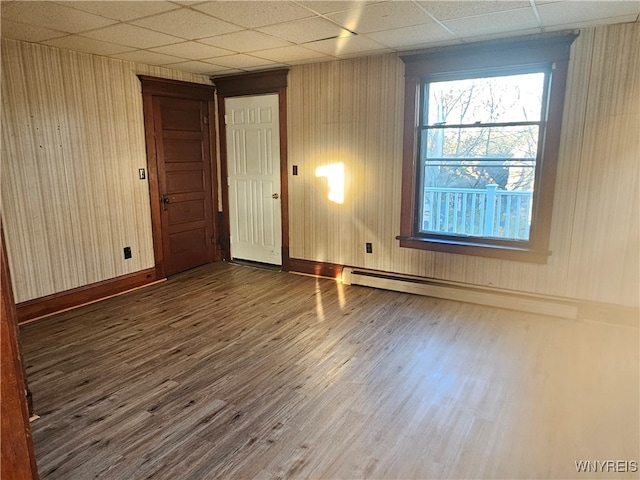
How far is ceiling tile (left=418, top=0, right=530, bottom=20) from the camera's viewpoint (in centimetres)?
281

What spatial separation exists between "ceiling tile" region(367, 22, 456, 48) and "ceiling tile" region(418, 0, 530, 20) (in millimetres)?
254

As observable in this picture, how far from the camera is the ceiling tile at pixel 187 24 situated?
295cm

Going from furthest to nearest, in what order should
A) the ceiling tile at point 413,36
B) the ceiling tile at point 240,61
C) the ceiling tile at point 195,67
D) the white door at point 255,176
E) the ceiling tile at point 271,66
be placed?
the white door at point 255,176
the ceiling tile at point 271,66
the ceiling tile at point 195,67
the ceiling tile at point 240,61
the ceiling tile at point 413,36

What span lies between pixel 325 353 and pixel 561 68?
2963 millimetres

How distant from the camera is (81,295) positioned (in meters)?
4.21

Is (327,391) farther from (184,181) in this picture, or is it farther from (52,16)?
(184,181)

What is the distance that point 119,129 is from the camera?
4426mm

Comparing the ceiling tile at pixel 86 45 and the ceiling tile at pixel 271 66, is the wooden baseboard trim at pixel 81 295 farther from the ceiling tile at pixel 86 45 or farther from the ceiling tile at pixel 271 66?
the ceiling tile at pixel 271 66

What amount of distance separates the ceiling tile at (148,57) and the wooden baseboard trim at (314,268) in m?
2.52

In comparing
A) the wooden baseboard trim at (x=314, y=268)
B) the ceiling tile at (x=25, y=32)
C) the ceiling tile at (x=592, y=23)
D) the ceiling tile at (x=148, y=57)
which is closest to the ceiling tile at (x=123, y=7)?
the ceiling tile at (x=25, y=32)

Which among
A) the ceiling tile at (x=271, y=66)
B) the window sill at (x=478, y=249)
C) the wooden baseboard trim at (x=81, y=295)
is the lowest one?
the wooden baseboard trim at (x=81, y=295)

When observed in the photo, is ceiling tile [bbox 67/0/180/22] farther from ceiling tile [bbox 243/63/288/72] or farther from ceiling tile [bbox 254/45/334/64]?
ceiling tile [bbox 243/63/288/72]

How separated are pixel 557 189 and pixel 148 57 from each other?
12.9 feet

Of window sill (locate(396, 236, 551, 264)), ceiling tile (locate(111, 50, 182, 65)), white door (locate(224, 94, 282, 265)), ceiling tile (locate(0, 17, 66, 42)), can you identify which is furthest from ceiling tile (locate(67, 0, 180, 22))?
window sill (locate(396, 236, 551, 264))
